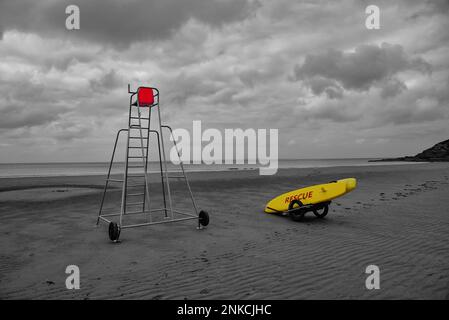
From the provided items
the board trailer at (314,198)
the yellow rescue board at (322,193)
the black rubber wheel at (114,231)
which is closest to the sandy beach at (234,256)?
the black rubber wheel at (114,231)

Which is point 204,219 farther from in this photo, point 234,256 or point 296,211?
point 296,211

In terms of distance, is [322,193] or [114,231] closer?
[114,231]

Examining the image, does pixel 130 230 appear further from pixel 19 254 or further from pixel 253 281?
pixel 253 281

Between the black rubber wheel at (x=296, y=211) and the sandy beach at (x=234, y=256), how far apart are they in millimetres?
224

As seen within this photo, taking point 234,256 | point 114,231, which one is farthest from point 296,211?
point 114,231

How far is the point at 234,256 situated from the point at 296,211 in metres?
3.65

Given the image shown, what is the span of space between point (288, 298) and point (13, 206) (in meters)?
11.2

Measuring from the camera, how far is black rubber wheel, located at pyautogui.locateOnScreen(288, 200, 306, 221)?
8.66 meters

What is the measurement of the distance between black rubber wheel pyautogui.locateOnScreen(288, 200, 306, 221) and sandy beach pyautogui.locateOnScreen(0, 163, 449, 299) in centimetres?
22

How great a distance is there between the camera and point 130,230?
7719 mm

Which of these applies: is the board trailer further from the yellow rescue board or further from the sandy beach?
the sandy beach

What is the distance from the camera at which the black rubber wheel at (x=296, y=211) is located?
8656 mm

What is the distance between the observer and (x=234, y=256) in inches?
223
